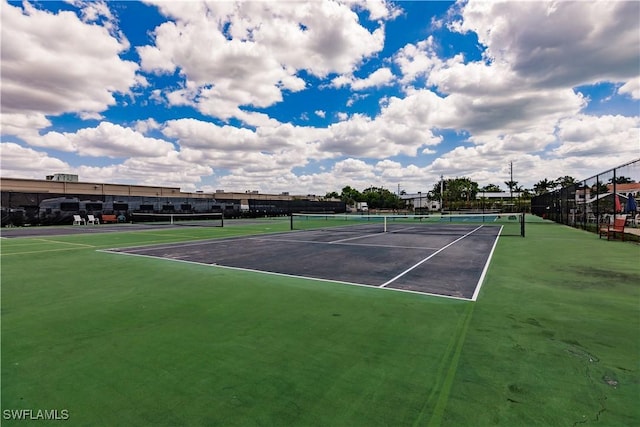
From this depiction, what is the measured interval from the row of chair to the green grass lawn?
96.0 feet

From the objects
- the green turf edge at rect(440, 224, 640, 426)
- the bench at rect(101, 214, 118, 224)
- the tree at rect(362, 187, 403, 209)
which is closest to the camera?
the green turf edge at rect(440, 224, 640, 426)

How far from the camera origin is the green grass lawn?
8.71 ft

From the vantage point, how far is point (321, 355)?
141 inches

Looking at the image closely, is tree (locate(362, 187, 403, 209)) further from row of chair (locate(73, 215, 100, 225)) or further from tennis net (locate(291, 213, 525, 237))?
row of chair (locate(73, 215, 100, 225))

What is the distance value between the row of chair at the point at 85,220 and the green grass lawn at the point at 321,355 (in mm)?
29257

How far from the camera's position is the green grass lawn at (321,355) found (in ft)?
8.71

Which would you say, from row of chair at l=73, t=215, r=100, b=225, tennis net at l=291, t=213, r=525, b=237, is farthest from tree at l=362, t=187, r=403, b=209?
row of chair at l=73, t=215, r=100, b=225

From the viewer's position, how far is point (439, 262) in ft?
31.3

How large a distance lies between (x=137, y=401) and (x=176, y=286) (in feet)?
14.3

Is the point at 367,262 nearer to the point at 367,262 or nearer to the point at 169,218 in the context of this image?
the point at 367,262

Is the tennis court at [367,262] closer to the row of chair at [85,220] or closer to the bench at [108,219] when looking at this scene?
the row of chair at [85,220]

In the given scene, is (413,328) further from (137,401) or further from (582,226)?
(582,226)

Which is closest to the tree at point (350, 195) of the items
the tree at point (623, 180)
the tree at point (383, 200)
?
the tree at point (383, 200)

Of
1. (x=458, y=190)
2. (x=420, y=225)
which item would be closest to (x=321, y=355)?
(x=420, y=225)
